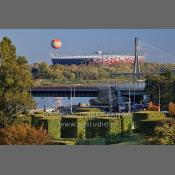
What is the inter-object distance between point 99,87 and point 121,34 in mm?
1935

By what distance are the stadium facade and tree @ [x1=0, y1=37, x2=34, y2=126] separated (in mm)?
849

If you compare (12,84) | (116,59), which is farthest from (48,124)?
(116,59)

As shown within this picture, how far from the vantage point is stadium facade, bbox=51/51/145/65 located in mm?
19156

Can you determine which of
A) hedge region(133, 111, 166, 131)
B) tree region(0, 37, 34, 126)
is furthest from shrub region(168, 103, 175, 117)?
tree region(0, 37, 34, 126)

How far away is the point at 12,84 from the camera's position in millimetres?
18719

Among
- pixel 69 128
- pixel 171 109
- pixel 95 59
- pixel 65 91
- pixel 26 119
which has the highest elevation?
pixel 95 59

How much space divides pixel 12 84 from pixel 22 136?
4.05 feet

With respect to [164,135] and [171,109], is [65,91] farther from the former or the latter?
[164,135]

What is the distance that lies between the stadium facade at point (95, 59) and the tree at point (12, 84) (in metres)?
0.85

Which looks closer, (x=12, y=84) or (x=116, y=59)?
(x=12, y=84)

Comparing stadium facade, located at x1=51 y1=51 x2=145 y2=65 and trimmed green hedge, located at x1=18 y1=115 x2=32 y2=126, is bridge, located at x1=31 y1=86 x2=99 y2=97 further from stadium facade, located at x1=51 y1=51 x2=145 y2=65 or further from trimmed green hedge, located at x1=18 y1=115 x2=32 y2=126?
trimmed green hedge, located at x1=18 y1=115 x2=32 y2=126

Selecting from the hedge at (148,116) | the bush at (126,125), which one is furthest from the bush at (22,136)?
the hedge at (148,116)

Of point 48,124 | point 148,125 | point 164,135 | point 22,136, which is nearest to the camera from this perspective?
point 164,135

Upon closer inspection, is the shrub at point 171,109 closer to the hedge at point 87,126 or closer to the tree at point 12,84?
the hedge at point 87,126
